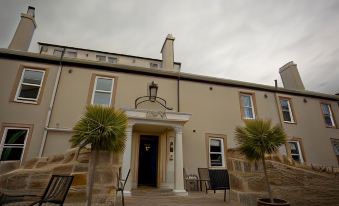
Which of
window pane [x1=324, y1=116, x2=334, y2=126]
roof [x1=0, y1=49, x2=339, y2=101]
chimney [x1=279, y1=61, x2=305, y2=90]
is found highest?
chimney [x1=279, y1=61, x2=305, y2=90]

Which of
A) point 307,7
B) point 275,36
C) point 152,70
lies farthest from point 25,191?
point 275,36

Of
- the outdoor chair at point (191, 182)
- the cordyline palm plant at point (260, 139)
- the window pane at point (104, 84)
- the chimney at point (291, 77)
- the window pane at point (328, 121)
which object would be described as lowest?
the outdoor chair at point (191, 182)

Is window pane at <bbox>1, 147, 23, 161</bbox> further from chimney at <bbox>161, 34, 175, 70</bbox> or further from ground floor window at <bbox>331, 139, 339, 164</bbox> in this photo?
ground floor window at <bbox>331, 139, 339, 164</bbox>

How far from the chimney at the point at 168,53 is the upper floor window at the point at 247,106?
482 centimetres

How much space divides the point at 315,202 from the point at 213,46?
1456 centimetres

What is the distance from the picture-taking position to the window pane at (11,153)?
752 centimetres

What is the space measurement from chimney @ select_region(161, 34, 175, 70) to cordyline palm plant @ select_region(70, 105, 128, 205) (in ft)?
23.7

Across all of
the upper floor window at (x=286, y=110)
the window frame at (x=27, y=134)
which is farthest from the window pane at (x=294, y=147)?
the window frame at (x=27, y=134)

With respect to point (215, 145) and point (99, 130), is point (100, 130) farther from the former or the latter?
point (215, 145)

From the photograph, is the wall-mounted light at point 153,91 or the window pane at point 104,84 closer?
the wall-mounted light at point 153,91

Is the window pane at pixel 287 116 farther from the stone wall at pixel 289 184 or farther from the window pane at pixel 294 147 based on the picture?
the stone wall at pixel 289 184

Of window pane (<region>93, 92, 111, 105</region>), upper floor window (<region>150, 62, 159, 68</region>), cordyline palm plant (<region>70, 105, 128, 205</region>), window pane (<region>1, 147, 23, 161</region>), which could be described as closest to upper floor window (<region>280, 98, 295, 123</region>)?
window pane (<region>93, 92, 111, 105</region>)

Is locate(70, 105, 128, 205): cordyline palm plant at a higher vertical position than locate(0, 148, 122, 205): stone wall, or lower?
higher

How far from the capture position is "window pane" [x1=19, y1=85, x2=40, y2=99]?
8531 millimetres
